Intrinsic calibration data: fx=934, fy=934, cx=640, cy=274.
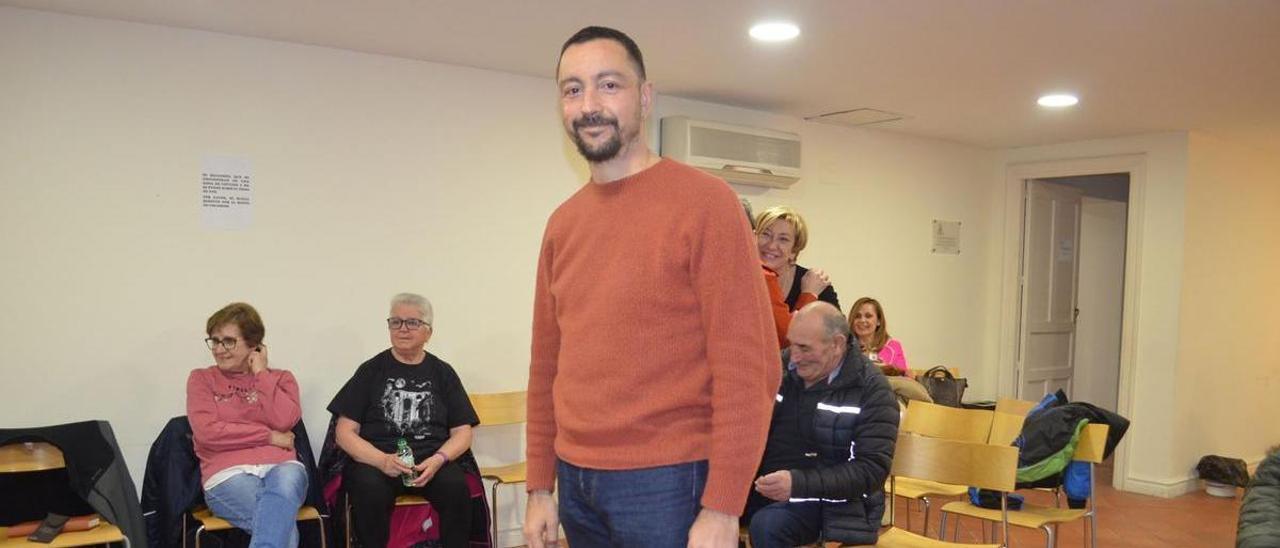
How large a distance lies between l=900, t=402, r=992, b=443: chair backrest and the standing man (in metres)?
2.64

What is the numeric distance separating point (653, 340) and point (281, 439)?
95.9 inches

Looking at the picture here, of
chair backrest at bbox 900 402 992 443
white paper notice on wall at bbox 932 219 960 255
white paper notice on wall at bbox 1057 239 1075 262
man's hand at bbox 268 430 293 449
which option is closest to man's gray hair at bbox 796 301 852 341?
chair backrest at bbox 900 402 992 443

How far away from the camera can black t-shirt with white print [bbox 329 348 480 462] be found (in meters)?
3.46

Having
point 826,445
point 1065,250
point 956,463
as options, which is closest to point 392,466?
point 826,445

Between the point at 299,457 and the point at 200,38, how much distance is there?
158 centimetres

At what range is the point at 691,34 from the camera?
11.3 feet

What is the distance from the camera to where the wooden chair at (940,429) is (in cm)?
362

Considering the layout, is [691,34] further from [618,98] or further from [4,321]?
[4,321]

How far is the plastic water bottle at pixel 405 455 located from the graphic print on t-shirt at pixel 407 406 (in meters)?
0.05

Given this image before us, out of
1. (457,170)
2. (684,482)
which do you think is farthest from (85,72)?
(684,482)

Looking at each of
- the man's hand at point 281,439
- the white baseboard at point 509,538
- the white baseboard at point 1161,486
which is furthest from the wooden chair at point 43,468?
the white baseboard at point 1161,486

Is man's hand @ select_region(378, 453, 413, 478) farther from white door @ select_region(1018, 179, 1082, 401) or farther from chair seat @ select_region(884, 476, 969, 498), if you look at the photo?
white door @ select_region(1018, 179, 1082, 401)

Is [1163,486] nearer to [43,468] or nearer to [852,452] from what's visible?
[852,452]

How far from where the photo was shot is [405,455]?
339cm
